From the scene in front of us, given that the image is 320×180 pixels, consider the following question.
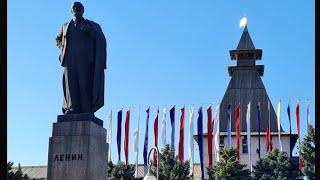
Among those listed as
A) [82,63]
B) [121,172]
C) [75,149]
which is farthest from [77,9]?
[121,172]

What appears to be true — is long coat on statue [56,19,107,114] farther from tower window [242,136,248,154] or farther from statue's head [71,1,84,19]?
tower window [242,136,248,154]

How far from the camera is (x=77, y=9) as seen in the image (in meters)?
13.6

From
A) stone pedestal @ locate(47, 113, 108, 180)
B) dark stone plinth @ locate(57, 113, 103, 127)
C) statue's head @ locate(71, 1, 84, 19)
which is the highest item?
statue's head @ locate(71, 1, 84, 19)

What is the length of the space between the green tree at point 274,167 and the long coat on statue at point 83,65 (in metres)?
39.9

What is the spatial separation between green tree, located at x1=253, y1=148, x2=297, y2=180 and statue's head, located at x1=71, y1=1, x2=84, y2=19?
4022cm

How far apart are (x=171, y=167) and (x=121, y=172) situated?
14.7 ft

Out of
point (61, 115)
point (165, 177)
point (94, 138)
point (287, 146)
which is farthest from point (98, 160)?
point (287, 146)

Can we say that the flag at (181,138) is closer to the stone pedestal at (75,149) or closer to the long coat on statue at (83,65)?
the long coat on statue at (83,65)

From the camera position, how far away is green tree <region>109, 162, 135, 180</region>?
50000 mm

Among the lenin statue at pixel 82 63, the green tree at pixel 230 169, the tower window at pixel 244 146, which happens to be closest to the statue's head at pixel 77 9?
the lenin statue at pixel 82 63

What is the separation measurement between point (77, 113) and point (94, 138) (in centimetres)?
73

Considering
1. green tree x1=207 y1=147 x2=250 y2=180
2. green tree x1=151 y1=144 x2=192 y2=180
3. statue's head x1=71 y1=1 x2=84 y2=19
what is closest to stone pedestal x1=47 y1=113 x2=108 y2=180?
statue's head x1=71 y1=1 x2=84 y2=19

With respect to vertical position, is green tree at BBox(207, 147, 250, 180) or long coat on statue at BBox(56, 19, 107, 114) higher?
long coat on statue at BBox(56, 19, 107, 114)

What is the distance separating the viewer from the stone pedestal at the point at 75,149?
12.4 m
